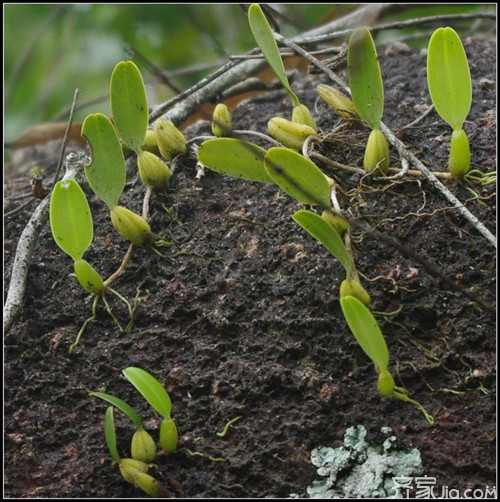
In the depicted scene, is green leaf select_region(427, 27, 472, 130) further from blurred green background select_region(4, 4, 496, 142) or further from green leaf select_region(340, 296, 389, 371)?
blurred green background select_region(4, 4, 496, 142)

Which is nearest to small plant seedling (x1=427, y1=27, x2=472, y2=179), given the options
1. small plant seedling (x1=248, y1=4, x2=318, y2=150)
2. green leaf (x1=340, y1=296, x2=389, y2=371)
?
small plant seedling (x1=248, y1=4, x2=318, y2=150)

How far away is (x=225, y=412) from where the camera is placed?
83 centimetres

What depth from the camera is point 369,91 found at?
926mm

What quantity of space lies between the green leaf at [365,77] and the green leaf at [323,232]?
0.81 feet

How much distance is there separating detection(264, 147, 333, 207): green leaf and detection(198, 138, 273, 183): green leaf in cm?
5

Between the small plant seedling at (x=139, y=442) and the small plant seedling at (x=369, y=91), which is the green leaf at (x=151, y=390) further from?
the small plant seedling at (x=369, y=91)

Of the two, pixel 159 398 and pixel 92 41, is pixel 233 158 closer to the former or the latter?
pixel 159 398

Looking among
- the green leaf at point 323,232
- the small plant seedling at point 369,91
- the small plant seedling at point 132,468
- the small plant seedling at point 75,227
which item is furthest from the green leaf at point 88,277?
the small plant seedling at point 369,91

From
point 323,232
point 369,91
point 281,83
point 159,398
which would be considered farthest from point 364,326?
point 281,83

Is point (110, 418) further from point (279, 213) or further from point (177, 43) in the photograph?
point (177, 43)

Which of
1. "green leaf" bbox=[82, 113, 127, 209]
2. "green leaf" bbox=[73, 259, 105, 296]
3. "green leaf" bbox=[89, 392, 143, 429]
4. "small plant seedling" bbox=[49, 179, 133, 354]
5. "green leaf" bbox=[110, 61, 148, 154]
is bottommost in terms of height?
"green leaf" bbox=[89, 392, 143, 429]

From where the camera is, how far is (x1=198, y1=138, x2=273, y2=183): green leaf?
86 centimetres

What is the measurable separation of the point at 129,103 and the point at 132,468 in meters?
0.52

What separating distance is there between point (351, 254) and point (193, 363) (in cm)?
26
